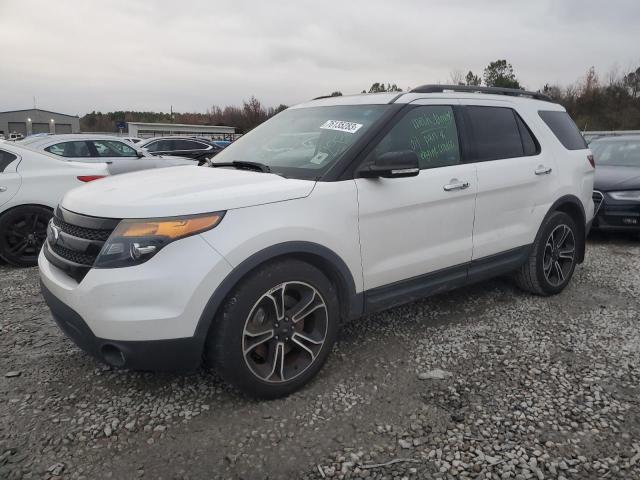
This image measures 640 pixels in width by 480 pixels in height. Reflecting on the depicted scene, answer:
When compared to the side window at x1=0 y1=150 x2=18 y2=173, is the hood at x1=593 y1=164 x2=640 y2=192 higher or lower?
lower

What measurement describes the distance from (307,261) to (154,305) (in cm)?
87

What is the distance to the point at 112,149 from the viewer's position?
10.3 meters

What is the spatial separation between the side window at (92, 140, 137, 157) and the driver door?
28.1 ft

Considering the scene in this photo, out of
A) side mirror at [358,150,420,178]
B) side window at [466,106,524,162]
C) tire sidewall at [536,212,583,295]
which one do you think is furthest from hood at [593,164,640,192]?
side mirror at [358,150,420,178]

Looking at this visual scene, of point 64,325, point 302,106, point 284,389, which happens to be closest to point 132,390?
point 64,325

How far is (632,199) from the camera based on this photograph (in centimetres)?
631

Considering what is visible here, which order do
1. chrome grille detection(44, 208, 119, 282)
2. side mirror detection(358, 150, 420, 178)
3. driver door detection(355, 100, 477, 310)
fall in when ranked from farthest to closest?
driver door detection(355, 100, 477, 310)
side mirror detection(358, 150, 420, 178)
chrome grille detection(44, 208, 119, 282)

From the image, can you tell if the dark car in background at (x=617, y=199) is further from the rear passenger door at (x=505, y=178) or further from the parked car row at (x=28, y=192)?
the parked car row at (x=28, y=192)

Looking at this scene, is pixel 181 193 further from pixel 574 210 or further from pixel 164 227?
pixel 574 210

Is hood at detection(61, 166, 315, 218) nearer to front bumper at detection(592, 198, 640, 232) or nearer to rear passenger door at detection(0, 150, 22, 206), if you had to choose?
rear passenger door at detection(0, 150, 22, 206)

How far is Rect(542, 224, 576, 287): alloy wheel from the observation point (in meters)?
4.27

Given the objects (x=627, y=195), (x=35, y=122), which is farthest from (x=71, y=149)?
(x=35, y=122)

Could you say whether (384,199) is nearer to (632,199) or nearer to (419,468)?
(419,468)

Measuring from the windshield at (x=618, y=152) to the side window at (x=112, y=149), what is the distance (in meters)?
8.93
